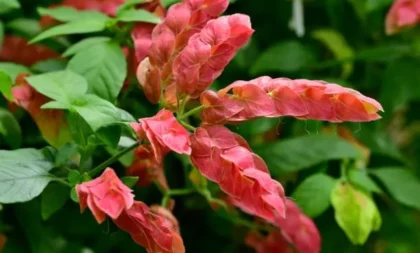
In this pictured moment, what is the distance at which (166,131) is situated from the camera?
1.90ft

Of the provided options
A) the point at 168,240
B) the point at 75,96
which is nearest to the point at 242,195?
the point at 168,240

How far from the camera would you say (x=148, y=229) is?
0.60 m

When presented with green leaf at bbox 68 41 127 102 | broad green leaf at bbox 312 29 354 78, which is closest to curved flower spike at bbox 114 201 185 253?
green leaf at bbox 68 41 127 102

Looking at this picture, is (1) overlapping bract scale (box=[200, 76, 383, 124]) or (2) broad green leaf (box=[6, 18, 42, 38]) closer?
(1) overlapping bract scale (box=[200, 76, 383, 124])

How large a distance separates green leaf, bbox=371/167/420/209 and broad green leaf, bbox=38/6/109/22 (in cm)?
39

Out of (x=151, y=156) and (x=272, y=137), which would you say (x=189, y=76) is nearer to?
(x=151, y=156)

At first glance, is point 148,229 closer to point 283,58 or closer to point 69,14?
point 69,14

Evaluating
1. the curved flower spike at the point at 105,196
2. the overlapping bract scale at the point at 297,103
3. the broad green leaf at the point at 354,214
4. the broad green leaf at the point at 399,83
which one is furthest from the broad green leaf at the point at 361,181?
the curved flower spike at the point at 105,196

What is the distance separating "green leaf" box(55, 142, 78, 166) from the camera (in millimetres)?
668

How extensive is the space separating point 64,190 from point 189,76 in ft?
0.58

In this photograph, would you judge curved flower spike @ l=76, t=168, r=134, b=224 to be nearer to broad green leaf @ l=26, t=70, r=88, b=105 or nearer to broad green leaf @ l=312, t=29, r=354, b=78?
broad green leaf @ l=26, t=70, r=88, b=105

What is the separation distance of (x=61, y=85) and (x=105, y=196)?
0.18 meters

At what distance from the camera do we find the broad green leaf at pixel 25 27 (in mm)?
895

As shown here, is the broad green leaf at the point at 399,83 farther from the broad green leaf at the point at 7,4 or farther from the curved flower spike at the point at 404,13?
the broad green leaf at the point at 7,4
